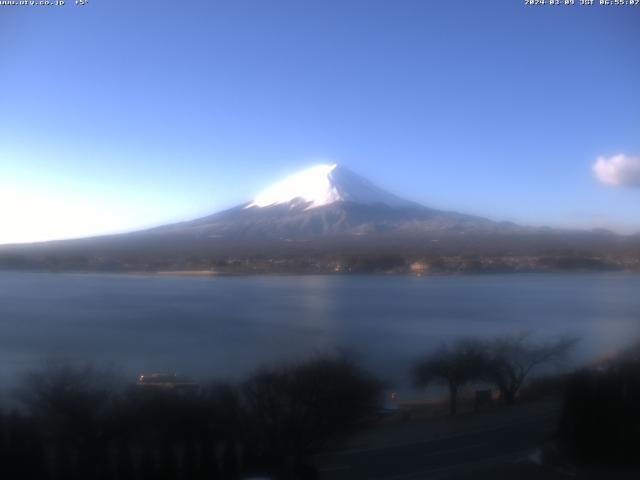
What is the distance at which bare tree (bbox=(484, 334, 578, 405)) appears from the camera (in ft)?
20.5

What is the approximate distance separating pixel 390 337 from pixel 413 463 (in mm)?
2370

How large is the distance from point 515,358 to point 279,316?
2.79 m

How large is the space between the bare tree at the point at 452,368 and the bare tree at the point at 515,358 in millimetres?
134

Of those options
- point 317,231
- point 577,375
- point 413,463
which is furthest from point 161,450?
point 317,231

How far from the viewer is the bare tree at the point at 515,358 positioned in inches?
246

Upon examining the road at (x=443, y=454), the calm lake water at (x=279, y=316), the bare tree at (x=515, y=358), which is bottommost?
the road at (x=443, y=454)

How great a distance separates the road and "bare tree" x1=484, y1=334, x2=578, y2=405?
92cm

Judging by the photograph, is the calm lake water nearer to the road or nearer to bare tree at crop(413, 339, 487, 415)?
bare tree at crop(413, 339, 487, 415)

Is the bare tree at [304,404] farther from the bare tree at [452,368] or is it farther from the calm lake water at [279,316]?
the bare tree at [452,368]

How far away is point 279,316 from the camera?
705 cm

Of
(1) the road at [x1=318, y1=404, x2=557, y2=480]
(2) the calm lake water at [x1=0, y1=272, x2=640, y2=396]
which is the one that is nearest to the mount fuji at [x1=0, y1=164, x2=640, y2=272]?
(2) the calm lake water at [x1=0, y1=272, x2=640, y2=396]

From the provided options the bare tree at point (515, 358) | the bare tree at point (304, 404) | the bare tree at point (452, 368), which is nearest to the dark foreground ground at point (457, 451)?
the bare tree at point (304, 404)

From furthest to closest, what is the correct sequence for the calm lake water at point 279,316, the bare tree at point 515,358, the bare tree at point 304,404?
the bare tree at point 515,358, the calm lake water at point 279,316, the bare tree at point 304,404

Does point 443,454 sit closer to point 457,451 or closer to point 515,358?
point 457,451
